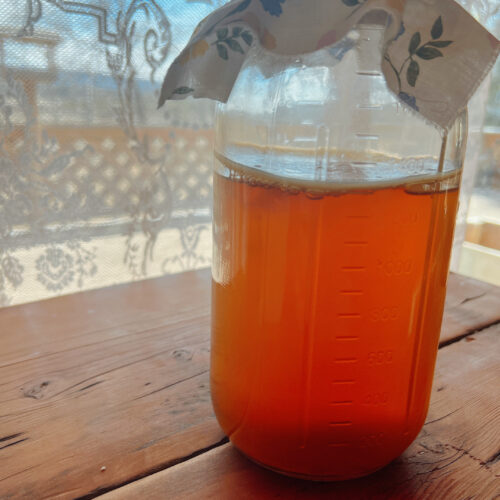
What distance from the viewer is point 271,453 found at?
1.30ft

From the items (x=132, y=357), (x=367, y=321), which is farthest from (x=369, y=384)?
(x=132, y=357)

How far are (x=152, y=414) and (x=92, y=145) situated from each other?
19.2 inches

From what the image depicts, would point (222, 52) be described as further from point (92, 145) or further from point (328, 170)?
point (92, 145)

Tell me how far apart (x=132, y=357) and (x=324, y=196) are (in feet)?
1.13

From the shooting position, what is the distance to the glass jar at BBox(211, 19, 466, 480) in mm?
353

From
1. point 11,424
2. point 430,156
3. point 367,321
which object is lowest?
point 11,424

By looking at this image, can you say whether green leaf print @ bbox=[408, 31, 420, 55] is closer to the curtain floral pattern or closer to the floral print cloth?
the floral print cloth

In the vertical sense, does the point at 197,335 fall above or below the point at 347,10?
below

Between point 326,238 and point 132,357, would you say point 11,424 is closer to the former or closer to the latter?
point 132,357

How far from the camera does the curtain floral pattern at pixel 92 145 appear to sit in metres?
0.73

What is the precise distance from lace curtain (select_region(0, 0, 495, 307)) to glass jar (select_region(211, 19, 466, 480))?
45cm

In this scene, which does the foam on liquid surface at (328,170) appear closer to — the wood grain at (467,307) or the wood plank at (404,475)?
the wood plank at (404,475)

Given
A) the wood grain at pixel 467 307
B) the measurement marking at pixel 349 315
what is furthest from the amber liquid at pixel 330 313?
the wood grain at pixel 467 307

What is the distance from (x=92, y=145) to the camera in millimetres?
821
